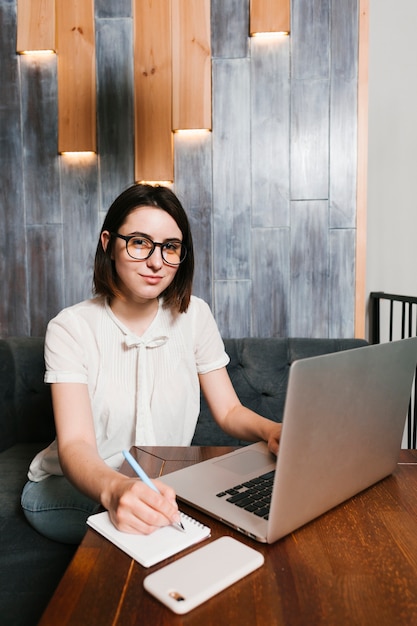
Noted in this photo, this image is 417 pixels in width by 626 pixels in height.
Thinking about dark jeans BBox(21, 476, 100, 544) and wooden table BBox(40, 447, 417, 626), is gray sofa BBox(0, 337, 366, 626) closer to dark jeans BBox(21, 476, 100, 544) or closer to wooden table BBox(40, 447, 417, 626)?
dark jeans BBox(21, 476, 100, 544)

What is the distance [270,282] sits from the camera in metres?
2.27

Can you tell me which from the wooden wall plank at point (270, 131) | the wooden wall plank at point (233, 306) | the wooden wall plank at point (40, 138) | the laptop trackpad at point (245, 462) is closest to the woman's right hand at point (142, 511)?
the laptop trackpad at point (245, 462)

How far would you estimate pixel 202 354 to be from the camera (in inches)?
58.4

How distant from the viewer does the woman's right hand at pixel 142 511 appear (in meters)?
0.74

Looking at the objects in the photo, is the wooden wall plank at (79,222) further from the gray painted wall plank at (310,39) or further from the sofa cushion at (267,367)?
the gray painted wall plank at (310,39)

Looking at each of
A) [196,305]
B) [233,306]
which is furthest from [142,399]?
[233,306]

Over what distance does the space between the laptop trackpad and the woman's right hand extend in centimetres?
25

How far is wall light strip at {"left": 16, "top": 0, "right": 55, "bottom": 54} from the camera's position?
2.18m

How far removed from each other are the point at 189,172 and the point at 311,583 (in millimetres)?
1889

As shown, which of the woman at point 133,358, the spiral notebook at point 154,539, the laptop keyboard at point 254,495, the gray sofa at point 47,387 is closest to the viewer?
the spiral notebook at point 154,539

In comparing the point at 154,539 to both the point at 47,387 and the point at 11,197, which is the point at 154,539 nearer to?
the point at 47,387

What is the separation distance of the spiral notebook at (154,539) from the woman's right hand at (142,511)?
0.4 inches

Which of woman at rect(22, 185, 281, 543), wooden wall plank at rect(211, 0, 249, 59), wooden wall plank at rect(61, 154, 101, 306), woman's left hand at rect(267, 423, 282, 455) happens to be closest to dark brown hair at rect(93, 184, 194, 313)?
woman at rect(22, 185, 281, 543)

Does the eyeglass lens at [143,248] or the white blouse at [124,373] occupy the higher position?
the eyeglass lens at [143,248]
